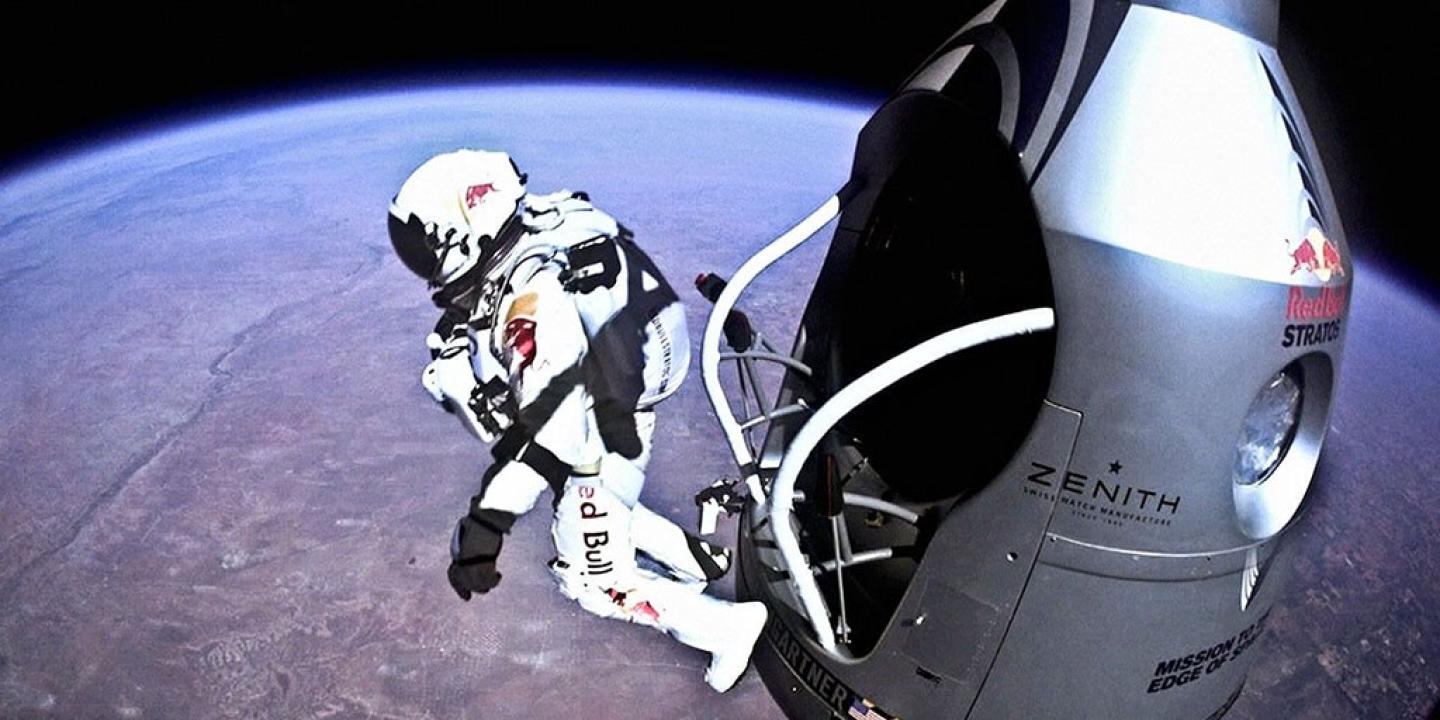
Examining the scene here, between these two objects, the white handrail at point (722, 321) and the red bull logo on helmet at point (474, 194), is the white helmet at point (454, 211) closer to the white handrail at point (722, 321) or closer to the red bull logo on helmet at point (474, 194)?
the red bull logo on helmet at point (474, 194)

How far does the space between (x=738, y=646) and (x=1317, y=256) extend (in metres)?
1.81

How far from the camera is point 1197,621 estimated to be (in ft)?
5.61

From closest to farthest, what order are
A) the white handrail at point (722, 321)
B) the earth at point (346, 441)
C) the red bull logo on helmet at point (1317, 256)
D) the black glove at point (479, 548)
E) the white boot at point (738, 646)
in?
1. the red bull logo on helmet at point (1317, 256)
2. the white handrail at point (722, 321)
3. the black glove at point (479, 548)
4. the white boot at point (738, 646)
5. the earth at point (346, 441)

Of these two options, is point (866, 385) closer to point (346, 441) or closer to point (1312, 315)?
point (1312, 315)

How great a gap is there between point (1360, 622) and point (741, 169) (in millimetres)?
6803

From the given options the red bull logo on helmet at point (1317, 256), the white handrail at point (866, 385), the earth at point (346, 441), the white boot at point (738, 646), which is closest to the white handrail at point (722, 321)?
the white handrail at point (866, 385)

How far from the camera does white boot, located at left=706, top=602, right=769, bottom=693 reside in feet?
7.83

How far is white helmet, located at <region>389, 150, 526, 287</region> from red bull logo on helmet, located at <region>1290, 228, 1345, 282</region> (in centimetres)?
188

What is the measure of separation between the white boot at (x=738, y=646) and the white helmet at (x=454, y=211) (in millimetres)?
1321

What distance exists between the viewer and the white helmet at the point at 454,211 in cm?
223

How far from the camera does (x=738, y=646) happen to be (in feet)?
8.02

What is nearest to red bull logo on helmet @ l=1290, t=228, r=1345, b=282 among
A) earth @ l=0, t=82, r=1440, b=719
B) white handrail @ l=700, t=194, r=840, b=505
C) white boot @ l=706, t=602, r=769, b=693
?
earth @ l=0, t=82, r=1440, b=719

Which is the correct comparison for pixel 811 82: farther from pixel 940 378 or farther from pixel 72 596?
pixel 72 596

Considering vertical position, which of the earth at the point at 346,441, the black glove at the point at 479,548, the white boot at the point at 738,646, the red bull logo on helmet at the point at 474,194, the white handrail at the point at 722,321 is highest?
the red bull logo on helmet at the point at 474,194
